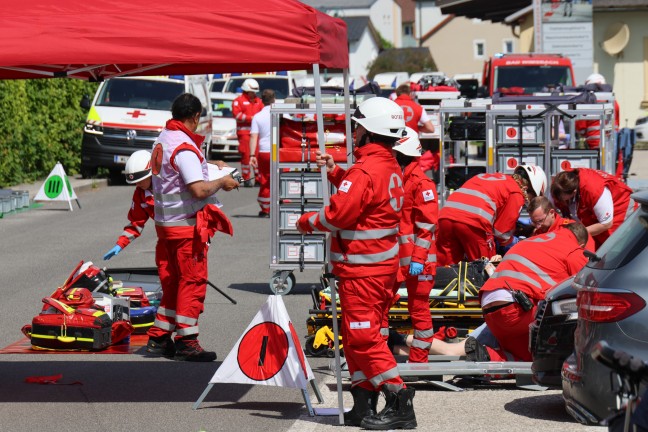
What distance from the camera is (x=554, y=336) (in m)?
7.77

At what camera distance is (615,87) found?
4472cm

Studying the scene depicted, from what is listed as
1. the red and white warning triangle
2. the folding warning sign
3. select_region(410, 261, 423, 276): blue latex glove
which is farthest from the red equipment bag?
select_region(410, 261, 423, 276): blue latex glove

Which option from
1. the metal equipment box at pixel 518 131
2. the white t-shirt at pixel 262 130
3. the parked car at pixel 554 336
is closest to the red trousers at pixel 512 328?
the parked car at pixel 554 336

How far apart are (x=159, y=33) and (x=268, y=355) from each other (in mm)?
2193

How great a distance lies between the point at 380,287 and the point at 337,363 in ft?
2.18

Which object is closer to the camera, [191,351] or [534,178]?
[191,351]

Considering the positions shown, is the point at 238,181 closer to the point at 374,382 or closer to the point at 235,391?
the point at 235,391

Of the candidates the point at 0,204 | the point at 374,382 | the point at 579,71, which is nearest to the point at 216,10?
the point at 374,382

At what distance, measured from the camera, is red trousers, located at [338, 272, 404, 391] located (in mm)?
7594

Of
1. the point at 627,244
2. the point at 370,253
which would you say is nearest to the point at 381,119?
the point at 370,253

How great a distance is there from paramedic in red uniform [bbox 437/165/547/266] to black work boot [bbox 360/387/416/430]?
3180 millimetres

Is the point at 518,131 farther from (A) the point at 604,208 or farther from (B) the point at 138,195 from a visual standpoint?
(B) the point at 138,195

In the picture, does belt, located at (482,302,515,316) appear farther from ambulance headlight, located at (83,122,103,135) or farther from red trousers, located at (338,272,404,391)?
ambulance headlight, located at (83,122,103,135)

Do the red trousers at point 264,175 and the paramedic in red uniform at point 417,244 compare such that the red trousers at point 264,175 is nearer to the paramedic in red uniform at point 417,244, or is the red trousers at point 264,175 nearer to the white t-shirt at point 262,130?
the white t-shirt at point 262,130
